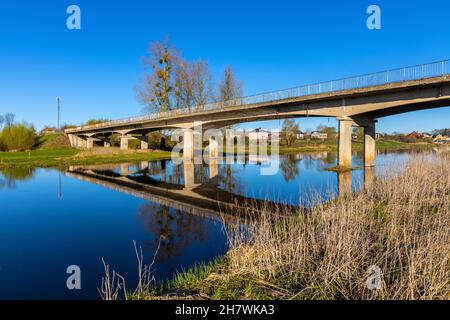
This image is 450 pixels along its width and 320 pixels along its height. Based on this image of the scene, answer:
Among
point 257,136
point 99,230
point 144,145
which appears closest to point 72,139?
point 144,145

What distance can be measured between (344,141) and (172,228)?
20894mm

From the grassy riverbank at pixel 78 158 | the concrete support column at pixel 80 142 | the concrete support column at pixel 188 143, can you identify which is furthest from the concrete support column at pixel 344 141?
the concrete support column at pixel 80 142

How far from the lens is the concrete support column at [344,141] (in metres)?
25.4

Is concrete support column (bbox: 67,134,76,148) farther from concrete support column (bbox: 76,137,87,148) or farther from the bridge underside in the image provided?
the bridge underside

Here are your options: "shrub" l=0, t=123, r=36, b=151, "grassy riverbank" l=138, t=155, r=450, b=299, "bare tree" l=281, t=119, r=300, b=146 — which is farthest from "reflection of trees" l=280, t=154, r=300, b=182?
"shrub" l=0, t=123, r=36, b=151

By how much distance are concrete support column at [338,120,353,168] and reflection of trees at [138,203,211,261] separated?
18.7 metres

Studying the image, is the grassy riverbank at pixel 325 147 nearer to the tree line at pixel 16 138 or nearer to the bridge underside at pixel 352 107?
the bridge underside at pixel 352 107

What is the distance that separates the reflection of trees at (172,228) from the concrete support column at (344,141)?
1873cm

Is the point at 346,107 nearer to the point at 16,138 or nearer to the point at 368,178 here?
the point at 368,178

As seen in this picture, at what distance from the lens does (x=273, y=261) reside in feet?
18.8

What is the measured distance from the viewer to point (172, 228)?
9.77 m

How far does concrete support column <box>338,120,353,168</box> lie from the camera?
83.3 feet
